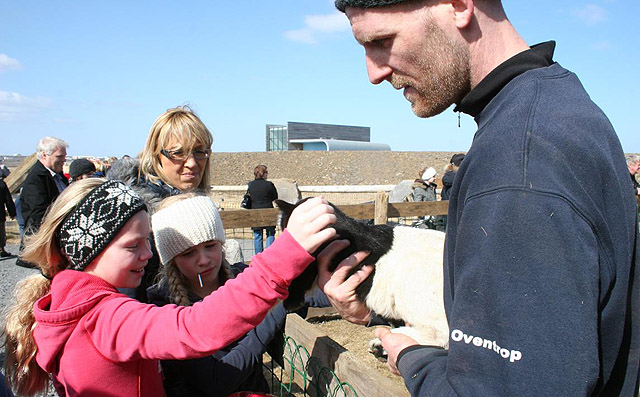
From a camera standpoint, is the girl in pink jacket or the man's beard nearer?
the man's beard

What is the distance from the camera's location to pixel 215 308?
1.51m

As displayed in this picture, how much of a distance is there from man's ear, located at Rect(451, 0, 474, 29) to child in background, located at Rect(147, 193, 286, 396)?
174cm

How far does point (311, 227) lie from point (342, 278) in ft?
2.22

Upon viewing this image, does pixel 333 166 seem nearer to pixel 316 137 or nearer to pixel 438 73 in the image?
pixel 316 137

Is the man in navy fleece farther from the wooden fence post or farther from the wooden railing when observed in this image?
the wooden fence post

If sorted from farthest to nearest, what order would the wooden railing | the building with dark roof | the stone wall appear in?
the building with dark roof, the stone wall, the wooden railing

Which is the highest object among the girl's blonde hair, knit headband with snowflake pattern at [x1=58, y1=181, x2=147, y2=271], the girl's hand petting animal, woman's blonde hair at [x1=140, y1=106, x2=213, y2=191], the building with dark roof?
the building with dark roof

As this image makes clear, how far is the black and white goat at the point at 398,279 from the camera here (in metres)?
2.21

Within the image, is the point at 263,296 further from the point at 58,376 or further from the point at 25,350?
the point at 25,350

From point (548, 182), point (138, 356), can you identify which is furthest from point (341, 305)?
point (548, 182)

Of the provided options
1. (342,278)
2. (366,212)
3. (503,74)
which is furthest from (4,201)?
(503,74)

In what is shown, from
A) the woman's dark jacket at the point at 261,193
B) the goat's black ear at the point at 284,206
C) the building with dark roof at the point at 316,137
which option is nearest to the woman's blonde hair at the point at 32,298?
the goat's black ear at the point at 284,206

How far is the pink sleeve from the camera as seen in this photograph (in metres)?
1.45

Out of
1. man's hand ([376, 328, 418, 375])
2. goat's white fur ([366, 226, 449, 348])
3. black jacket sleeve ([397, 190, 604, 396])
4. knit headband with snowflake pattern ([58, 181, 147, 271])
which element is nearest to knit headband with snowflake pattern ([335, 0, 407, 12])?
black jacket sleeve ([397, 190, 604, 396])
